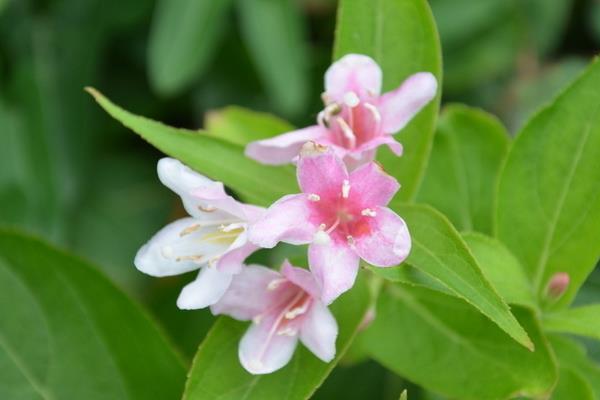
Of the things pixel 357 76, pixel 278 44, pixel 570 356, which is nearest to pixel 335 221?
pixel 357 76

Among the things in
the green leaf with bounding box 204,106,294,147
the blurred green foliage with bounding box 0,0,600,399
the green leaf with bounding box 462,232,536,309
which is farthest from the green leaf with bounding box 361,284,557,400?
the blurred green foliage with bounding box 0,0,600,399

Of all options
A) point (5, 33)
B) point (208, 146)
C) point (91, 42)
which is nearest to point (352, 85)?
point (208, 146)

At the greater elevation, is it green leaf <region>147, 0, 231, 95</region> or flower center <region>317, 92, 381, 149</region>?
flower center <region>317, 92, 381, 149</region>

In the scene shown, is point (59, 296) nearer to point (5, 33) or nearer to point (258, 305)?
point (258, 305)

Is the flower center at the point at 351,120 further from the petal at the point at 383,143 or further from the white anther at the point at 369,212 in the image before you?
the white anther at the point at 369,212

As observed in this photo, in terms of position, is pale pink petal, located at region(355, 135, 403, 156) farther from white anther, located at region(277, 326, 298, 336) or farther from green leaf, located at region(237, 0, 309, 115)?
green leaf, located at region(237, 0, 309, 115)

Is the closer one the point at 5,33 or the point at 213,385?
the point at 213,385

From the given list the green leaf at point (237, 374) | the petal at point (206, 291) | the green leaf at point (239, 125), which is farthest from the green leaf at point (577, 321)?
the green leaf at point (239, 125)
